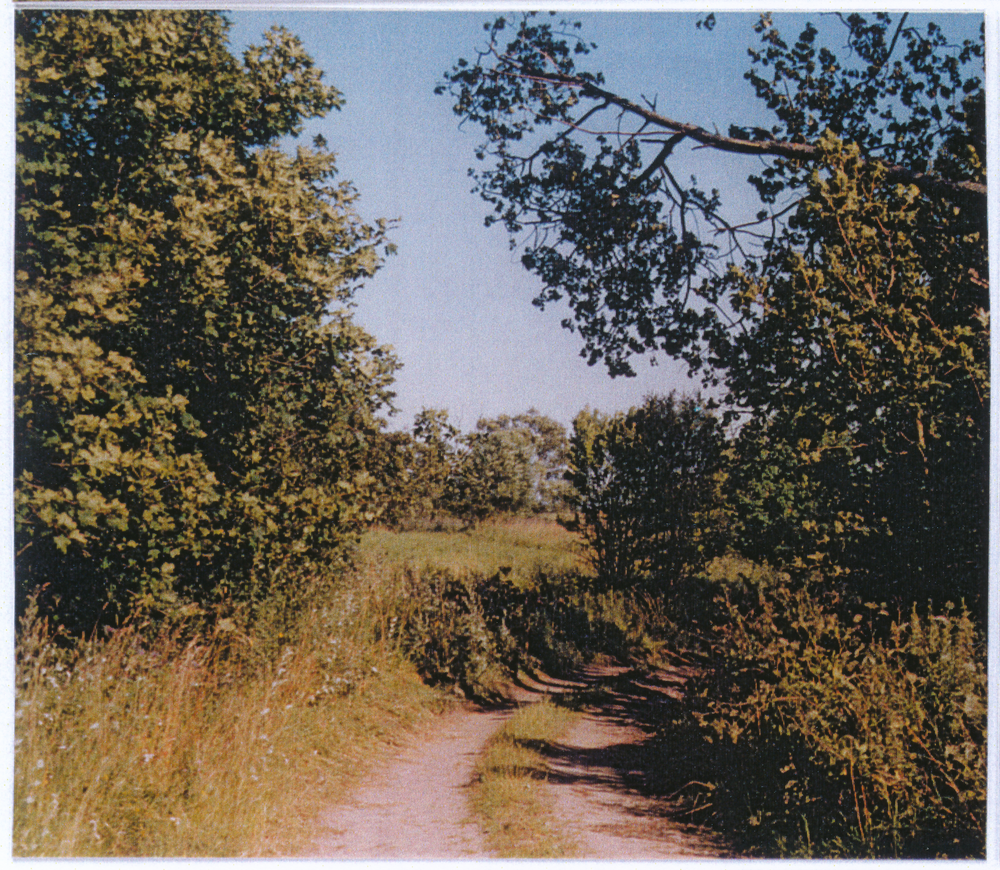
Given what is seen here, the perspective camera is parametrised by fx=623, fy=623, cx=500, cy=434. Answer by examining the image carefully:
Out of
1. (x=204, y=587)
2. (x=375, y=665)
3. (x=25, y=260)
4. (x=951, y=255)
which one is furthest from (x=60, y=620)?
(x=951, y=255)

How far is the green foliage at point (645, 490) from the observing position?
11391 mm

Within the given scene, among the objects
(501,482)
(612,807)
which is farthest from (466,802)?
(501,482)

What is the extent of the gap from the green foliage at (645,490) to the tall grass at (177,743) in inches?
260

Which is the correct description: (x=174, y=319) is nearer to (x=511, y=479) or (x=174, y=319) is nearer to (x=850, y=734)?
(x=850, y=734)

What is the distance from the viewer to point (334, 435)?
18.3 ft

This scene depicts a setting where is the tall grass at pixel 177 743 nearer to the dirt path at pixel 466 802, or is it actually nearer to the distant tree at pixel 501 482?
the dirt path at pixel 466 802

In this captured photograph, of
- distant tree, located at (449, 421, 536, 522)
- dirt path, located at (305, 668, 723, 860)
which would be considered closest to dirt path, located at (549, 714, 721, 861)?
Answer: dirt path, located at (305, 668, 723, 860)

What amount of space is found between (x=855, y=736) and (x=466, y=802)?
2647 millimetres

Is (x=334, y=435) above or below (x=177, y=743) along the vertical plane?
above

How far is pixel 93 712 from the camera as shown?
3.71 m

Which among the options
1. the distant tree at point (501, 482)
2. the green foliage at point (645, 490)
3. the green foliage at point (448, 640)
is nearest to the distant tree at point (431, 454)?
the green foliage at point (448, 640)

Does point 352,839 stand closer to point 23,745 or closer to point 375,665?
point 23,745

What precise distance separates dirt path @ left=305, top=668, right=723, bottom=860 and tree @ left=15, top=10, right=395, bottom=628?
2141 mm

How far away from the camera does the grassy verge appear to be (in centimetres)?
368
